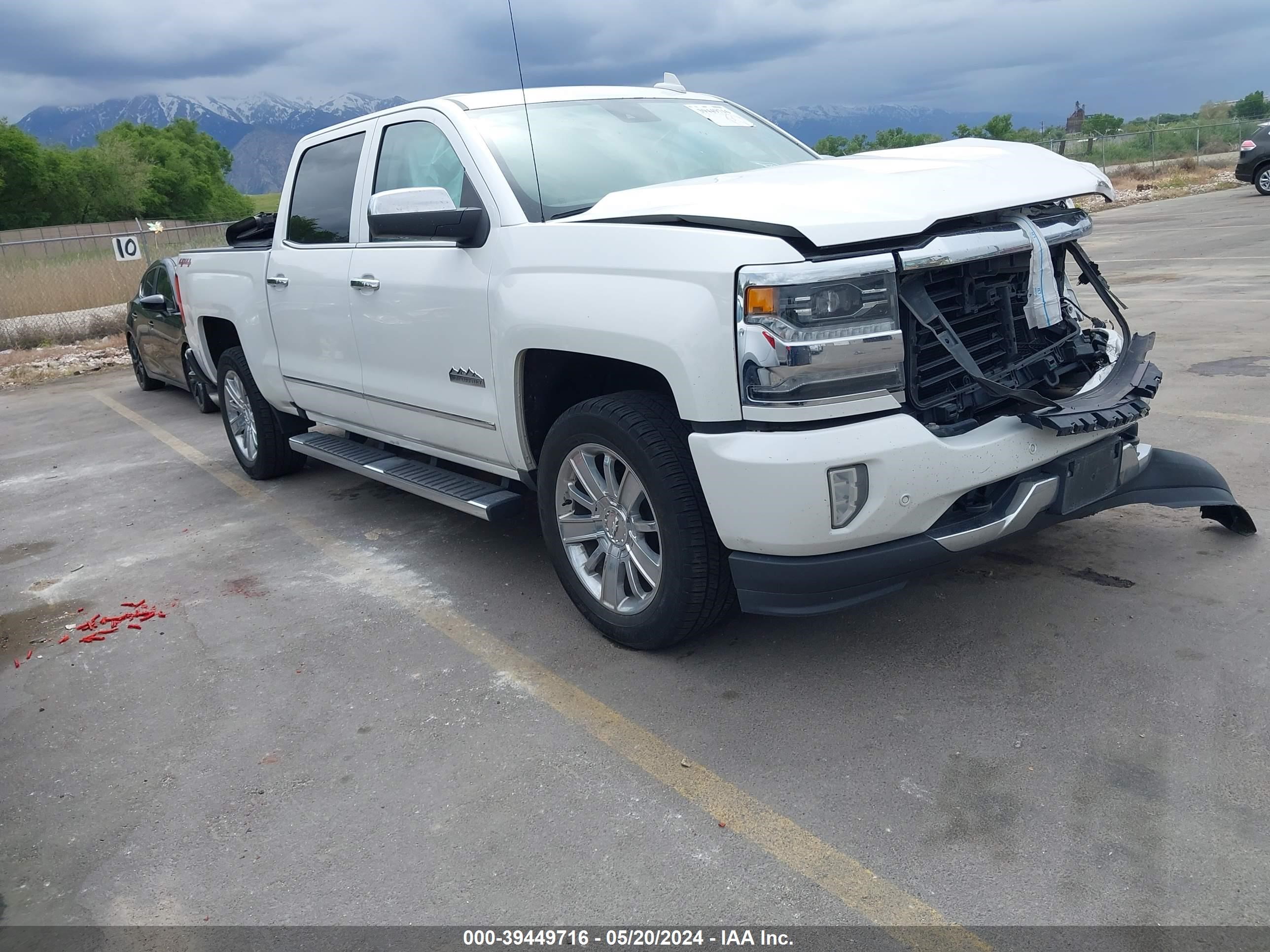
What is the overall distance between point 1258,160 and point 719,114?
22528mm

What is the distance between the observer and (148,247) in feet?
76.6

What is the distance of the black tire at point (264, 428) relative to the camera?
6496 millimetres

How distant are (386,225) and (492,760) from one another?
6.98ft

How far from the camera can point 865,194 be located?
10.5 feet

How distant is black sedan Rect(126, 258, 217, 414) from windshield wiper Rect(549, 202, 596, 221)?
550 cm

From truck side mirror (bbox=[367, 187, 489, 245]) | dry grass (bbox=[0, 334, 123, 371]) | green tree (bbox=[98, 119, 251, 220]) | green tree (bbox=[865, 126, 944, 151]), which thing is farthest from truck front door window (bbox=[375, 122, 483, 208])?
green tree (bbox=[98, 119, 251, 220])

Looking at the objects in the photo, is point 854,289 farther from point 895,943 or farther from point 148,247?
point 148,247

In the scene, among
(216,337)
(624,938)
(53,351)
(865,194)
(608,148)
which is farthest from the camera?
(53,351)

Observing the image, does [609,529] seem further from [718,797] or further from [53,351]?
[53,351]

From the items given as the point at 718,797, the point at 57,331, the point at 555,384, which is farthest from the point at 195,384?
the point at 57,331

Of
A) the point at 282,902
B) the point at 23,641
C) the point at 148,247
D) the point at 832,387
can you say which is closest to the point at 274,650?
the point at 23,641

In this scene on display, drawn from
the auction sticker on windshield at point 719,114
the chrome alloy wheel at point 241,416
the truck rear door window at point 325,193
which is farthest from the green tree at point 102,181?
the auction sticker on windshield at point 719,114

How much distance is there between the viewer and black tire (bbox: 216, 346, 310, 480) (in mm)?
6496

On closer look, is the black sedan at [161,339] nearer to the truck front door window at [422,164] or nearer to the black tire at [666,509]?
the truck front door window at [422,164]
